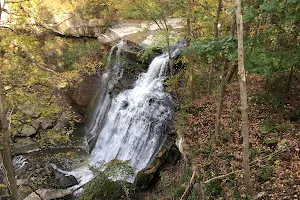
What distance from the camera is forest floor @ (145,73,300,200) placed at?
6.05 meters

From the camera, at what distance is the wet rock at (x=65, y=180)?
38.7 ft

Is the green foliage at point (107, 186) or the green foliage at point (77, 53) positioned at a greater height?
the green foliage at point (77, 53)

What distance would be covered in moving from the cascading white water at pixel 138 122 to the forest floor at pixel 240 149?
6.12 feet

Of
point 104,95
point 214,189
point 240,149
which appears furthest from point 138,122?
point 214,189

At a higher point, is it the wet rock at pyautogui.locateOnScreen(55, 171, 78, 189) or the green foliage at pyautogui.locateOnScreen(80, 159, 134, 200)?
the green foliage at pyautogui.locateOnScreen(80, 159, 134, 200)

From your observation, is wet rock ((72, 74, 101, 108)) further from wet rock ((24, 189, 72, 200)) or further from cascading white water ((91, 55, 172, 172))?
wet rock ((24, 189, 72, 200))

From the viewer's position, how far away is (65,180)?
11922 mm

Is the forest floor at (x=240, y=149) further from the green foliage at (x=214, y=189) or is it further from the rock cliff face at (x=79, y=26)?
the rock cliff face at (x=79, y=26)

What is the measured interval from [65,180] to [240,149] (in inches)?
311

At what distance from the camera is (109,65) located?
18.4 m

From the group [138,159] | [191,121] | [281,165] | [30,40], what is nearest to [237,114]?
[191,121]

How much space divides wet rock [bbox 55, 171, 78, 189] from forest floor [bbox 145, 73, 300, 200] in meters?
3.99

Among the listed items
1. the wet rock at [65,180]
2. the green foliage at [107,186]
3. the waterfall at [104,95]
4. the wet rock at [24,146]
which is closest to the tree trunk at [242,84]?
the green foliage at [107,186]

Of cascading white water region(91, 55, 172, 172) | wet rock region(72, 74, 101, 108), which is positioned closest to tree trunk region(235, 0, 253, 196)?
cascading white water region(91, 55, 172, 172)
